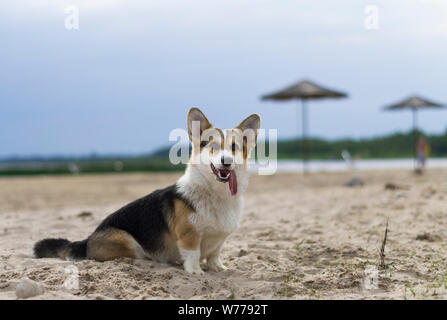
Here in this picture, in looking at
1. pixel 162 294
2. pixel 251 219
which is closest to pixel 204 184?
pixel 162 294

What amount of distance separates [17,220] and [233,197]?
5.15m

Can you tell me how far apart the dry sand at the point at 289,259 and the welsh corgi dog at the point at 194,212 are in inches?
6.8

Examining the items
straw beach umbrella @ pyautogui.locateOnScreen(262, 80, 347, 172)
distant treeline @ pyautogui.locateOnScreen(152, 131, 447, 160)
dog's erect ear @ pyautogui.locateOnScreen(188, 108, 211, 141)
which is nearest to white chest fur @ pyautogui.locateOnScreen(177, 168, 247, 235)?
dog's erect ear @ pyautogui.locateOnScreen(188, 108, 211, 141)

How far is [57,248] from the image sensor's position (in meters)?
4.99

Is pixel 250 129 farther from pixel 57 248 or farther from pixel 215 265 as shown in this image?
pixel 57 248

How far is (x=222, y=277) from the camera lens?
4.33 m

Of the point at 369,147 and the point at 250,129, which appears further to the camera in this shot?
the point at 369,147

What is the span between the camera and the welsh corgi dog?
13.6ft

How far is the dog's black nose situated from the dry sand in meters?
1.02

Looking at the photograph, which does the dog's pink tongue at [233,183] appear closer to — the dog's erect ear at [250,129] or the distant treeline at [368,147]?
the dog's erect ear at [250,129]

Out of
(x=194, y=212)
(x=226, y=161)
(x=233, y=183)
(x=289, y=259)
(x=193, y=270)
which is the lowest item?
(x=289, y=259)

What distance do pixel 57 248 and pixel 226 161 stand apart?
2.28 meters

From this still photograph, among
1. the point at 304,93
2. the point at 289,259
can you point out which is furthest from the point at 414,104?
the point at 289,259

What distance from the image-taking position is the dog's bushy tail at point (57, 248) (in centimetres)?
477
